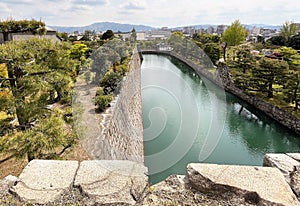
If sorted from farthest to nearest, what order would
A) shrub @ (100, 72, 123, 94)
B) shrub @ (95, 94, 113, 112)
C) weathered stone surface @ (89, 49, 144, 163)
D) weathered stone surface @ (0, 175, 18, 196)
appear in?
shrub @ (100, 72, 123, 94)
shrub @ (95, 94, 113, 112)
weathered stone surface @ (89, 49, 144, 163)
weathered stone surface @ (0, 175, 18, 196)

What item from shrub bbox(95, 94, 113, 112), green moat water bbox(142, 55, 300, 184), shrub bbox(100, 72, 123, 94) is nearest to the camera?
shrub bbox(95, 94, 113, 112)

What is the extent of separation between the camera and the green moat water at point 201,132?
7.11m

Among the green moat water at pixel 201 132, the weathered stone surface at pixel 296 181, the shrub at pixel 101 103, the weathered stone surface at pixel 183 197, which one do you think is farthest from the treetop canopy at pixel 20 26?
the weathered stone surface at pixel 296 181

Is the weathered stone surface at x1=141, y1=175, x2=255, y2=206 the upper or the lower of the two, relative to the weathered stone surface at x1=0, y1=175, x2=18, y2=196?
lower

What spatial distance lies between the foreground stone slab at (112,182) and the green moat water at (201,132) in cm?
357

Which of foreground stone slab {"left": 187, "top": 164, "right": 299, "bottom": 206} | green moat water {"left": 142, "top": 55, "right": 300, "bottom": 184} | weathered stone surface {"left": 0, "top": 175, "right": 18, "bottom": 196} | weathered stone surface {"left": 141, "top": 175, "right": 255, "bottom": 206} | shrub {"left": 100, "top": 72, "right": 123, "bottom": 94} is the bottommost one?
green moat water {"left": 142, "top": 55, "right": 300, "bottom": 184}

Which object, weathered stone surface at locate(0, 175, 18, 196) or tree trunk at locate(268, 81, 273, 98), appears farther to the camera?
tree trunk at locate(268, 81, 273, 98)

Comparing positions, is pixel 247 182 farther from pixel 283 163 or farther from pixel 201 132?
pixel 201 132

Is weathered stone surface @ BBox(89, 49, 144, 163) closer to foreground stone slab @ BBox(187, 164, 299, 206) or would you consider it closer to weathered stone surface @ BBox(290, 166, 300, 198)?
foreground stone slab @ BBox(187, 164, 299, 206)

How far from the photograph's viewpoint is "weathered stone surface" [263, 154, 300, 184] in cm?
245

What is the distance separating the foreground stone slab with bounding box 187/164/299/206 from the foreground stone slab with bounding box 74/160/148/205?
57 centimetres

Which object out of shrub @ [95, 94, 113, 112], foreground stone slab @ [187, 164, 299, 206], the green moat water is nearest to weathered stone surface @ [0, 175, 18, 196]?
foreground stone slab @ [187, 164, 299, 206]

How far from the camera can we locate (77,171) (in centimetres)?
242

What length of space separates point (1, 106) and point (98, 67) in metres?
6.61
